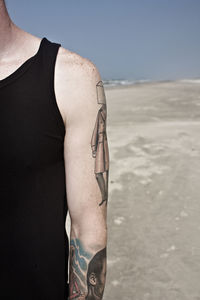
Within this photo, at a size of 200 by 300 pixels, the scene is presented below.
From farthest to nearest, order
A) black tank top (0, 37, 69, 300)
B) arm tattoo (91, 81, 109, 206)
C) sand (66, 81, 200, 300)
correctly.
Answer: sand (66, 81, 200, 300), arm tattoo (91, 81, 109, 206), black tank top (0, 37, 69, 300)

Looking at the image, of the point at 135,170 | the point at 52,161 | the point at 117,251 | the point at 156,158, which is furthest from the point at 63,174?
the point at 156,158

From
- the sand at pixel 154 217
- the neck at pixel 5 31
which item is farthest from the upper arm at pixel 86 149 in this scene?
the sand at pixel 154 217

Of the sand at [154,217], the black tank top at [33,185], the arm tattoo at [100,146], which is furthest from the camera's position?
the sand at [154,217]

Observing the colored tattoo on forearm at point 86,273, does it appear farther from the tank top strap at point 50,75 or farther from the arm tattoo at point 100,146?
the tank top strap at point 50,75

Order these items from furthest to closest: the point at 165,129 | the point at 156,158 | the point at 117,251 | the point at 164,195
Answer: the point at 165,129 < the point at 156,158 < the point at 164,195 < the point at 117,251

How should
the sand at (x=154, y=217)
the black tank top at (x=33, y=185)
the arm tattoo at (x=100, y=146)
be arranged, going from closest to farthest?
the black tank top at (x=33, y=185) → the arm tattoo at (x=100, y=146) → the sand at (x=154, y=217)

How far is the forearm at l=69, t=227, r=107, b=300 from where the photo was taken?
118cm

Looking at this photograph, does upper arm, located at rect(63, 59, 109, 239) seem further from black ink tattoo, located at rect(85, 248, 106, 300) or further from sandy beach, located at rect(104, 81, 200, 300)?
sandy beach, located at rect(104, 81, 200, 300)

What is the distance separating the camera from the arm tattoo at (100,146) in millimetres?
1129

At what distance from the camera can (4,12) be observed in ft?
3.62

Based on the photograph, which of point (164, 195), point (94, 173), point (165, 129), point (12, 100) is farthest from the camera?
point (165, 129)

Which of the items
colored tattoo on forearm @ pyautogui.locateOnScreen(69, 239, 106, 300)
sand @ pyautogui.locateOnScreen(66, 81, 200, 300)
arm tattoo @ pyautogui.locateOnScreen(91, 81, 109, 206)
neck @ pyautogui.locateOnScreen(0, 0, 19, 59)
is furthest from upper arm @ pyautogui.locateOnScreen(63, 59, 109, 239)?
sand @ pyautogui.locateOnScreen(66, 81, 200, 300)

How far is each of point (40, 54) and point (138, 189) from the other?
4.13 meters

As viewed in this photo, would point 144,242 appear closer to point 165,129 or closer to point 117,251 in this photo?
point 117,251
